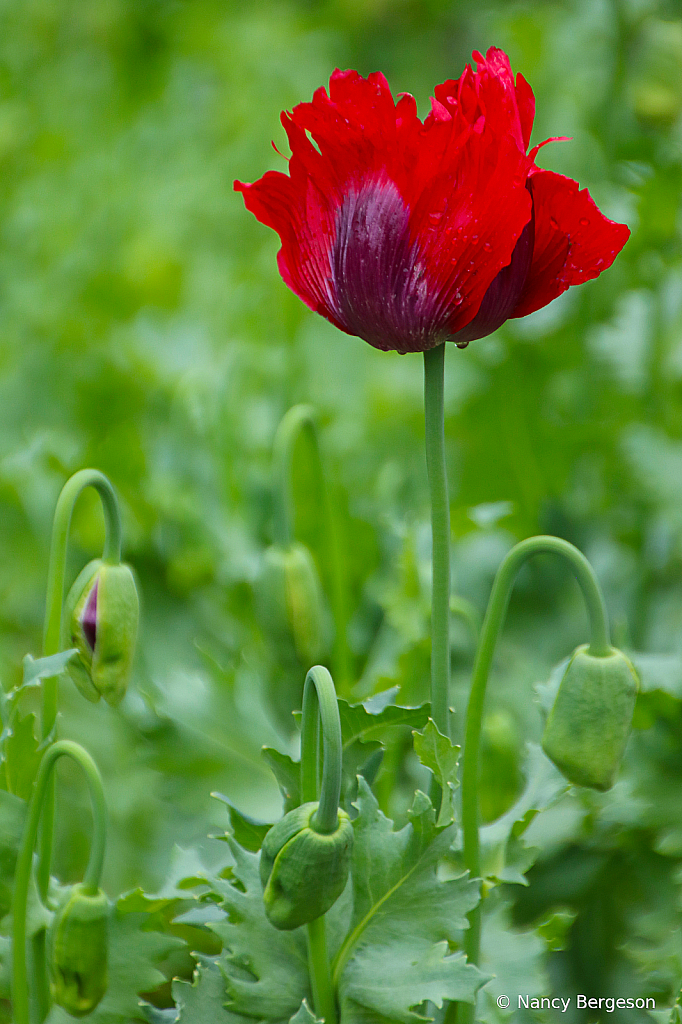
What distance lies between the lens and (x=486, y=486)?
1354 millimetres

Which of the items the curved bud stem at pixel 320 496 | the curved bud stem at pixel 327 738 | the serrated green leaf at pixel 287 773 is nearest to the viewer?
the curved bud stem at pixel 327 738

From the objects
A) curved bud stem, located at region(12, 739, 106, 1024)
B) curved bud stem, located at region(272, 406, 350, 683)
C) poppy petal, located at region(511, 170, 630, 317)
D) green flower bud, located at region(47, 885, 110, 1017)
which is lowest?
green flower bud, located at region(47, 885, 110, 1017)

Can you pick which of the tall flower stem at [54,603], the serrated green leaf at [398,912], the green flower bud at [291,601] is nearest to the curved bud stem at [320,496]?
the green flower bud at [291,601]

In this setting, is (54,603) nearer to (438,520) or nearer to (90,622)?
(90,622)

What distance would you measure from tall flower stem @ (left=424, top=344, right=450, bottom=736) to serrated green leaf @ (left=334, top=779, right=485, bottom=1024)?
67mm

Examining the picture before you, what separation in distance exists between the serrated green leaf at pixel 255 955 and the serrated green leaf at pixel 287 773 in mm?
40

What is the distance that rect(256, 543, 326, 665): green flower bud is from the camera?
0.86 meters

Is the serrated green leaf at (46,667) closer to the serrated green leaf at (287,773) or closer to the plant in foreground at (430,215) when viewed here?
the serrated green leaf at (287,773)

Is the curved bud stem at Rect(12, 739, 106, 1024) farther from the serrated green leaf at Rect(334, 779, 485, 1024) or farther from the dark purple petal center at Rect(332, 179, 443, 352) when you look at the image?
the dark purple petal center at Rect(332, 179, 443, 352)

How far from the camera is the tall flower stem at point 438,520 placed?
56cm
